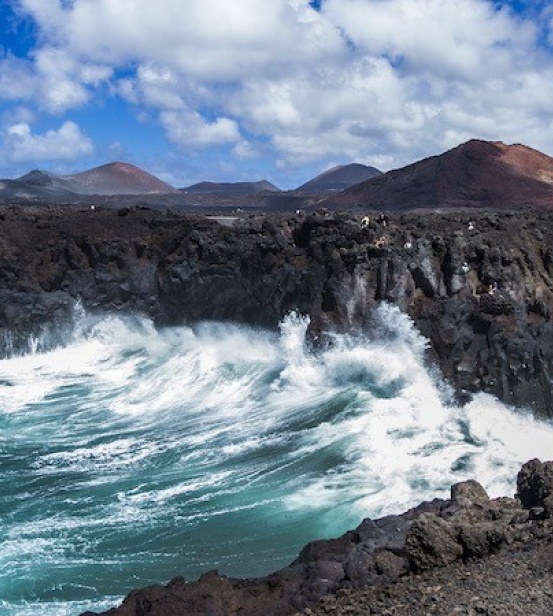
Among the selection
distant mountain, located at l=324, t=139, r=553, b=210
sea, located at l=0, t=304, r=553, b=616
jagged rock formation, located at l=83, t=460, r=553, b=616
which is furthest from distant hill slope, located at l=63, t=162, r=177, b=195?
jagged rock formation, located at l=83, t=460, r=553, b=616

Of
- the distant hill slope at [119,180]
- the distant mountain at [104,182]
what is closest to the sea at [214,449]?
the distant mountain at [104,182]

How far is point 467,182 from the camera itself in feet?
200

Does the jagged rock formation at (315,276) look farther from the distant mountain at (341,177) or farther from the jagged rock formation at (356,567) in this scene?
the distant mountain at (341,177)

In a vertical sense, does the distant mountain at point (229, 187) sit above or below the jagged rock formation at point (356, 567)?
above

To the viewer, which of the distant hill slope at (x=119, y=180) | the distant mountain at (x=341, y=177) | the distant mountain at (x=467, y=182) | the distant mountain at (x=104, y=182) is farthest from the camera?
the distant mountain at (x=341, y=177)

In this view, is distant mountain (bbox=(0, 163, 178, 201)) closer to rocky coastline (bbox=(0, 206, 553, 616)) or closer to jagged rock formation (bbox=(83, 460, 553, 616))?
rocky coastline (bbox=(0, 206, 553, 616))

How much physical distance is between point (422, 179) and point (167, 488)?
53.5 meters

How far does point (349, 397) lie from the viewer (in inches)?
758

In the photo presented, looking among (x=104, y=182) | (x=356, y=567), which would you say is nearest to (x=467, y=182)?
(x=356, y=567)

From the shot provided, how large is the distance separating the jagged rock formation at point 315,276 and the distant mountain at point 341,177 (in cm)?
8398

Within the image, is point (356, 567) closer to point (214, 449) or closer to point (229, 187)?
point (214, 449)

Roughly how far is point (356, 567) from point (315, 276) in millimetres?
14987

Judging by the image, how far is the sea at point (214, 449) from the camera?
12.2 meters

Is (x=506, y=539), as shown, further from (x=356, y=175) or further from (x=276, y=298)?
(x=356, y=175)
